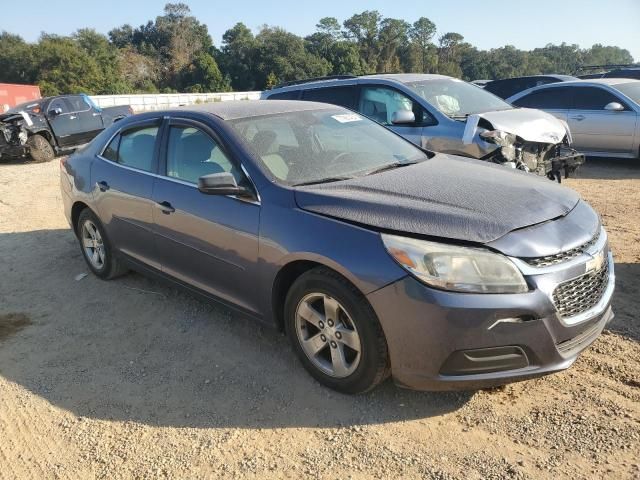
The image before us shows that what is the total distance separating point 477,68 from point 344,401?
322 feet

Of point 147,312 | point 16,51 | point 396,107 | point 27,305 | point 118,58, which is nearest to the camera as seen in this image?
point 147,312

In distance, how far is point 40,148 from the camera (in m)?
12.7

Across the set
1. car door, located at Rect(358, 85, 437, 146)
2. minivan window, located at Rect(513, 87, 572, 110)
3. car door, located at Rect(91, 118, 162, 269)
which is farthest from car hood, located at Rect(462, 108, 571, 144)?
car door, located at Rect(91, 118, 162, 269)

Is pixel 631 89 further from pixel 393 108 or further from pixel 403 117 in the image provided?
pixel 403 117

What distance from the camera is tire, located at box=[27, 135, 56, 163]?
12547 millimetres

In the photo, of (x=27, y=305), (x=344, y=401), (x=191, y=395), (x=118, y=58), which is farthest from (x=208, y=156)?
(x=118, y=58)

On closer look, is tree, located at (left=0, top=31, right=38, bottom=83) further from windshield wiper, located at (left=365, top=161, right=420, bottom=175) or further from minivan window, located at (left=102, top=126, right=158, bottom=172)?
windshield wiper, located at (left=365, top=161, right=420, bottom=175)

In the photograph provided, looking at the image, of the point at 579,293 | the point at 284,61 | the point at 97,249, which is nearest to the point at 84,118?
the point at 97,249

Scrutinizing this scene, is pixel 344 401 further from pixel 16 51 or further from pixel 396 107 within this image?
pixel 16 51

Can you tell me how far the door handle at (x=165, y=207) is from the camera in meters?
3.85

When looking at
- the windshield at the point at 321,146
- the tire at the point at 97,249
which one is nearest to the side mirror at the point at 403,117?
the windshield at the point at 321,146

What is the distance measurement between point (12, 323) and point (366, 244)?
10.6 feet

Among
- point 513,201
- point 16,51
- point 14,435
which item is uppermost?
point 16,51

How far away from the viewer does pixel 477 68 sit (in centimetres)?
9225
